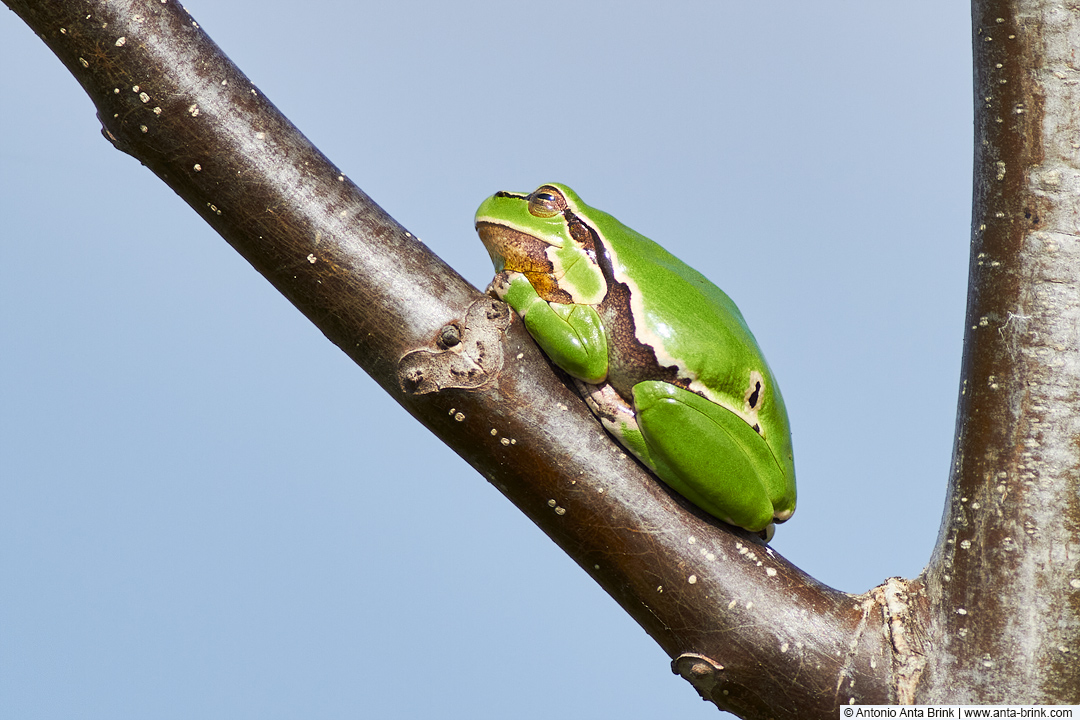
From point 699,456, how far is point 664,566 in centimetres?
26

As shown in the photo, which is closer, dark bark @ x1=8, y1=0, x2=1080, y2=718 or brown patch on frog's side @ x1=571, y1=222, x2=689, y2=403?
dark bark @ x1=8, y1=0, x2=1080, y2=718

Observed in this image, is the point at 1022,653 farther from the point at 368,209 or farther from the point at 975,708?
the point at 368,209

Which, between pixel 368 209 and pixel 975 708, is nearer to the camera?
pixel 975 708

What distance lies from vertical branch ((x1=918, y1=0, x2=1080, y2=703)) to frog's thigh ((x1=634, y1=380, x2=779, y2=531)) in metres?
0.41

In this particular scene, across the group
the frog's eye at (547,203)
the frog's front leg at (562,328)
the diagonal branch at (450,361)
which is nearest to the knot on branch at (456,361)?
the diagonal branch at (450,361)

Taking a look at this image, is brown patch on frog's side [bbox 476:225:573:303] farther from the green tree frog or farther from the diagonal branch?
the diagonal branch

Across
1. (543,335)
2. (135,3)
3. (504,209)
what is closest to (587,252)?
(504,209)

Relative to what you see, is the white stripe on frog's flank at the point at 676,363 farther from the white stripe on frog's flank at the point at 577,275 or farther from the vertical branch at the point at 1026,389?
the vertical branch at the point at 1026,389

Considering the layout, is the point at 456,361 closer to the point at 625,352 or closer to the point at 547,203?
the point at 625,352

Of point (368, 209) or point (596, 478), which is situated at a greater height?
point (368, 209)

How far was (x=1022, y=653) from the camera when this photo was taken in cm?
149

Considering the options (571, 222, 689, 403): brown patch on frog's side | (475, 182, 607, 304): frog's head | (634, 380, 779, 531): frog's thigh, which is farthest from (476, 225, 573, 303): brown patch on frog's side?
(634, 380, 779, 531): frog's thigh

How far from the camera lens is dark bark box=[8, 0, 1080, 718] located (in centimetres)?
149

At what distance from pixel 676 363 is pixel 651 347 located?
0.21 ft
